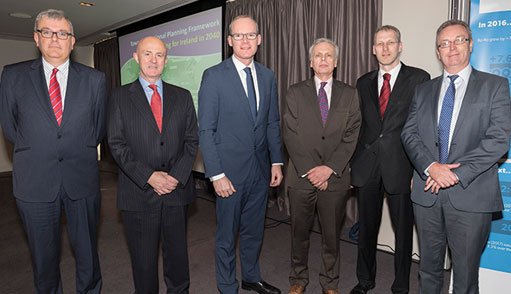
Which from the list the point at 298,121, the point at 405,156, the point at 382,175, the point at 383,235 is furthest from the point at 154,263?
the point at 383,235

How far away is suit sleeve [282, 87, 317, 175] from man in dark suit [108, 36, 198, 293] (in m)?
0.67

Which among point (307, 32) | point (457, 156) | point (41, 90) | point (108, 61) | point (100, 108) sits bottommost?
point (457, 156)

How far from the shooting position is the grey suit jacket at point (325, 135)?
237 cm

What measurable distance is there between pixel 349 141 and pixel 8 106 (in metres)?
2.11

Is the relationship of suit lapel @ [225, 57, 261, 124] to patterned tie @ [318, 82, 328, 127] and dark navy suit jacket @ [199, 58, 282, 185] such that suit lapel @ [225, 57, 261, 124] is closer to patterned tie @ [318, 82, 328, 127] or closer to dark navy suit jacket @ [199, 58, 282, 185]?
dark navy suit jacket @ [199, 58, 282, 185]

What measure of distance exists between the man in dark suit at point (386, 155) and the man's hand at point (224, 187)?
0.89 m

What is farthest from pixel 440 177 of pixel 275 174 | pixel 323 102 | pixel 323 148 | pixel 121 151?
pixel 121 151

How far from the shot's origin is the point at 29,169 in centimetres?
202

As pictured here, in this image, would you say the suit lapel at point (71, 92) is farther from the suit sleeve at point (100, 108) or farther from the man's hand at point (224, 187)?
the man's hand at point (224, 187)

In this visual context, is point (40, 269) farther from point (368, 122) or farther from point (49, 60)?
point (368, 122)

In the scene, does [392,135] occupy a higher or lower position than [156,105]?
lower

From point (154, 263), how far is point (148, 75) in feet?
3.77

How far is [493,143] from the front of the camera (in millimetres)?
1862

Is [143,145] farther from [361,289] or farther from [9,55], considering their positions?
[9,55]
